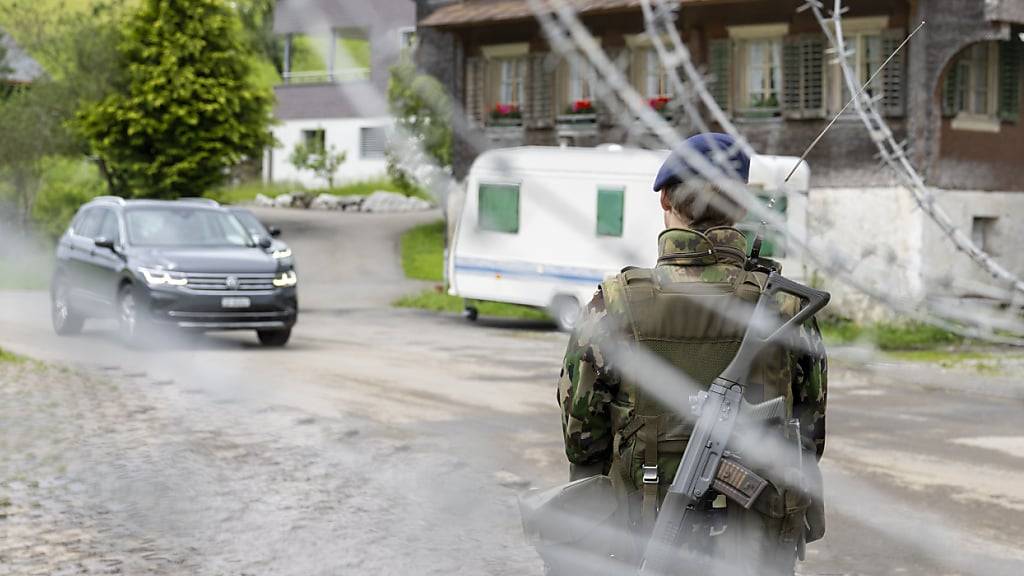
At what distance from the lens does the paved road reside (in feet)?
25.1

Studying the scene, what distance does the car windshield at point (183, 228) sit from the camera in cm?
1869

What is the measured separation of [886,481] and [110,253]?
37.0 ft

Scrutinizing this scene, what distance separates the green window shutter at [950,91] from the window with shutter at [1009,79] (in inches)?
52.5

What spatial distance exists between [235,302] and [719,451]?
14.9 m

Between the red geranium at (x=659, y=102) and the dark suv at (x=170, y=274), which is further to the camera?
the red geranium at (x=659, y=102)

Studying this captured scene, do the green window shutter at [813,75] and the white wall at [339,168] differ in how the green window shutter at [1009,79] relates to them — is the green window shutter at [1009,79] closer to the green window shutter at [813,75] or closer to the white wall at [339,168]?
the green window shutter at [813,75]

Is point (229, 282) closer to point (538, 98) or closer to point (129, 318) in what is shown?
point (129, 318)

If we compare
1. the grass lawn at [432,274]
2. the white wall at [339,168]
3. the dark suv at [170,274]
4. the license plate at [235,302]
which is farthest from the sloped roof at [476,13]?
the white wall at [339,168]

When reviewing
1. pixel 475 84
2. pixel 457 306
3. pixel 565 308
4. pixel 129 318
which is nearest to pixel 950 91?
pixel 565 308

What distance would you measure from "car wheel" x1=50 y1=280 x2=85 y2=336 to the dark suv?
13 millimetres

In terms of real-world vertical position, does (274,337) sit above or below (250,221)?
below

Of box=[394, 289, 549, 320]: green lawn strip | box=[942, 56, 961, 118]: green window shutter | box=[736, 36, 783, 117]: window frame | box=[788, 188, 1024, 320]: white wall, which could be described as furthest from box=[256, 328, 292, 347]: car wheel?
box=[942, 56, 961, 118]: green window shutter

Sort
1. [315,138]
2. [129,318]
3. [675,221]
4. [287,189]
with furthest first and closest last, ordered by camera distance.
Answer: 1. [287,189]
2. [315,138]
3. [129,318]
4. [675,221]

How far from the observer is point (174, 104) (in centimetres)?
4112
